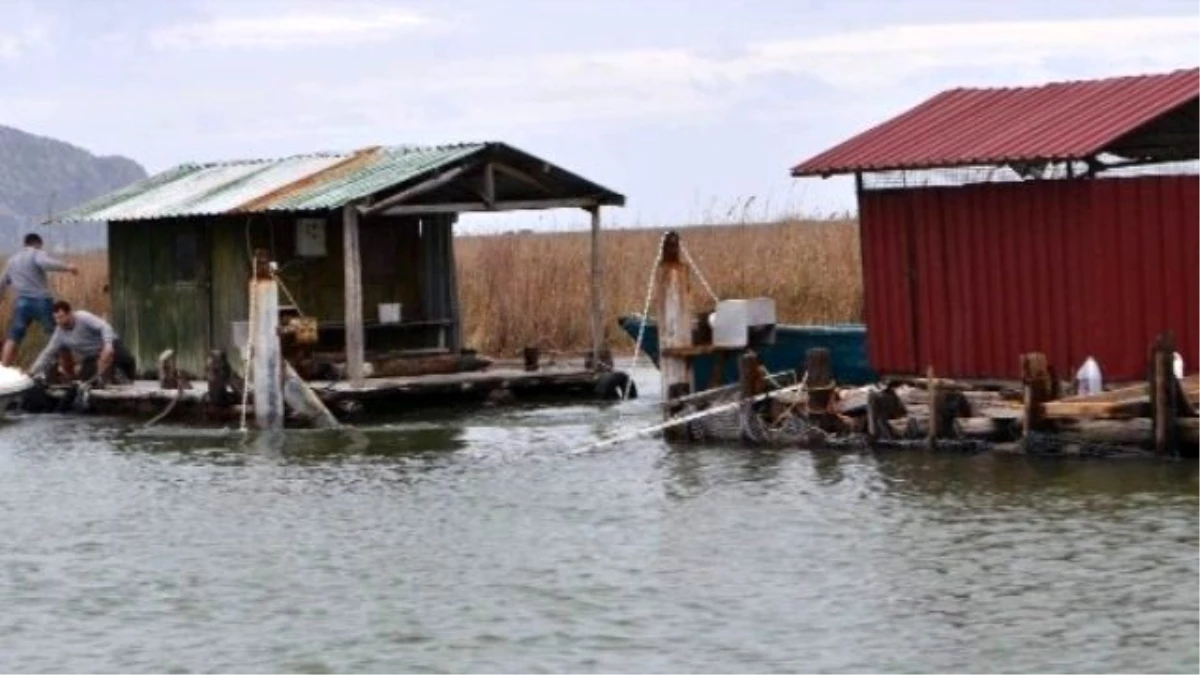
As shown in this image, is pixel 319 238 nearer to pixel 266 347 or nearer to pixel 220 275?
pixel 220 275

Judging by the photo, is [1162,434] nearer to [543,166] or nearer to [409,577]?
[409,577]

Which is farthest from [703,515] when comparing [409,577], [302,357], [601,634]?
[302,357]

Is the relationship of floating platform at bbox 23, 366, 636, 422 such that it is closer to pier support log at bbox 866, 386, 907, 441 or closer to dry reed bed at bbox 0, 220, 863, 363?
dry reed bed at bbox 0, 220, 863, 363

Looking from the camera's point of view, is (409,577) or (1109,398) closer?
(409,577)

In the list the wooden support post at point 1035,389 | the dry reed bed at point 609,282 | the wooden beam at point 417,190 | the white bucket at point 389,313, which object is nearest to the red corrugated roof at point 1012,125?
the wooden support post at point 1035,389

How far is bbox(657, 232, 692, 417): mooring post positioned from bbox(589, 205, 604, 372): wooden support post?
233 inches

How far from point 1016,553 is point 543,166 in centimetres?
1457

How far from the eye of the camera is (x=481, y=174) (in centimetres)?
3288

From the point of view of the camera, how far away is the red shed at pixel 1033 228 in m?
24.4

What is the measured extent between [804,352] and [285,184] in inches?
284

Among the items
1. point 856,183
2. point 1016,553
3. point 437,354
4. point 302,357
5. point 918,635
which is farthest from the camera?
point 437,354

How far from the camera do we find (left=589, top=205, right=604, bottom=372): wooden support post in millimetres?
33812

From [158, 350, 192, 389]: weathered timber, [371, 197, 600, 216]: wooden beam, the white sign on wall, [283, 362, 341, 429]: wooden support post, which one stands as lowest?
[283, 362, 341, 429]: wooden support post

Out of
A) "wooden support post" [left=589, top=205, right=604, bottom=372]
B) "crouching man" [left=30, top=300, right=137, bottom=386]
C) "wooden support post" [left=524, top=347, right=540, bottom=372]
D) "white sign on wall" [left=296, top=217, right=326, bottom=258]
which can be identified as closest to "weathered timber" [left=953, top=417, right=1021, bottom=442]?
"wooden support post" [left=524, top=347, right=540, bottom=372]
